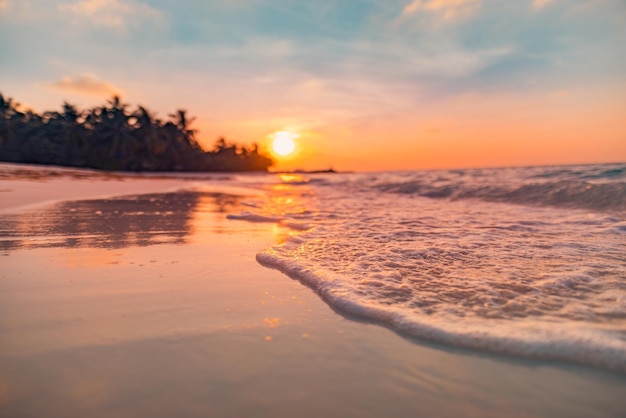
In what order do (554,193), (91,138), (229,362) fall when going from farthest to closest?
(91,138) → (554,193) → (229,362)

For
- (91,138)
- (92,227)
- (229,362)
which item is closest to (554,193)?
(92,227)

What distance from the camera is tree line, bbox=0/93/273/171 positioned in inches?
1459

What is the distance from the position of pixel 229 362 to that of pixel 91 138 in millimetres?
46115

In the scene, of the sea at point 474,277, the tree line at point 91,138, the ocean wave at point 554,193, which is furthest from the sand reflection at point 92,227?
the tree line at point 91,138

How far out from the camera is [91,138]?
39.8 meters

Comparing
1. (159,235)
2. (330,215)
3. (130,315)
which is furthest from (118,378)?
(330,215)

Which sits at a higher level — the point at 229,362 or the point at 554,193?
the point at 554,193

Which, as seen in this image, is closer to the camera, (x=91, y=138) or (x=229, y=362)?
(x=229, y=362)

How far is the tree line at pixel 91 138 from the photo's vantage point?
37069 mm

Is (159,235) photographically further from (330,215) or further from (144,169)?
(144,169)

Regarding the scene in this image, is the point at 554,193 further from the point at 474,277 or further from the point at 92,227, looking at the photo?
the point at 92,227

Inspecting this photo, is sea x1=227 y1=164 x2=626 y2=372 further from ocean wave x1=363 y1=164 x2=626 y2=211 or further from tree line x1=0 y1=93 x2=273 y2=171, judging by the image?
tree line x1=0 y1=93 x2=273 y2=171

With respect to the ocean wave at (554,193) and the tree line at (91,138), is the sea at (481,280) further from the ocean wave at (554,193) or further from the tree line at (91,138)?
the tree line at (91,138)

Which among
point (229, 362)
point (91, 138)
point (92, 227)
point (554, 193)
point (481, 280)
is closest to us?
point (229, 362)
